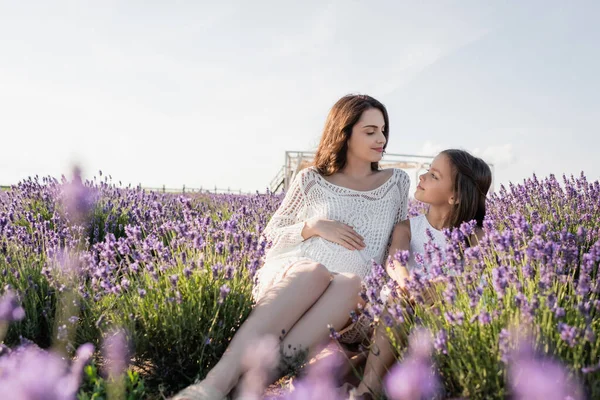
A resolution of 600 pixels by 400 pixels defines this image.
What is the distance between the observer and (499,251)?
76.6 inches

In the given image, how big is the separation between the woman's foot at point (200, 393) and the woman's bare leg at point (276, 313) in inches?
0.8

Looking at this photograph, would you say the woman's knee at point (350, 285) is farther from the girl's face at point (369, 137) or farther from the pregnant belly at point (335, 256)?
the girl's face at point (369, 137)

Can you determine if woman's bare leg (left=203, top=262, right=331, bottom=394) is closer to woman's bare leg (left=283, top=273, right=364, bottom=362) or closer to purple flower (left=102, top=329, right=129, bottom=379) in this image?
woman's bare leg (left=283, top=273, right=364, bottom=362)

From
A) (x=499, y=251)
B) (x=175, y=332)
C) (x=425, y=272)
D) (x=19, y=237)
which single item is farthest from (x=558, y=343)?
(x=19, y=237)

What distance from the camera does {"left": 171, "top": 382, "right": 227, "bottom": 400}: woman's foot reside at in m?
1.79

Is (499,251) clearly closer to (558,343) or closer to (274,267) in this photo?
(558,343)

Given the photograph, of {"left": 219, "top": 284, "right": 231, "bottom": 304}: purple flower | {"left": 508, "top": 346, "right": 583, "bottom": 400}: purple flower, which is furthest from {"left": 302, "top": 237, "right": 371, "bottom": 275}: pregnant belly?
{"left": 508, "top": 346, "right": 583, "bottom": 400}: purple flower

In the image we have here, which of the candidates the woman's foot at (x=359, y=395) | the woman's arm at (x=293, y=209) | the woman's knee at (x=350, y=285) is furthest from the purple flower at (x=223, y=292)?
the woman's arm at (x=293, y=209)

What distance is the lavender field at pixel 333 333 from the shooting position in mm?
1530

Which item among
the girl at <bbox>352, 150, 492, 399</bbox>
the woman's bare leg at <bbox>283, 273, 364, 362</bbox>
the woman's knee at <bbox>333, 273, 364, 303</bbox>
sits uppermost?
the girl at <bbox>352, 150, 492, 399</bbox>

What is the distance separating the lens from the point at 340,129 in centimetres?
328

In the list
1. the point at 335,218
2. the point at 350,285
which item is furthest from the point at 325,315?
the point at 335,218

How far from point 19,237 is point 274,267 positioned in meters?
1.57

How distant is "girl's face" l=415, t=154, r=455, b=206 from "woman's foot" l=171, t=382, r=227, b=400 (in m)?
1.51
